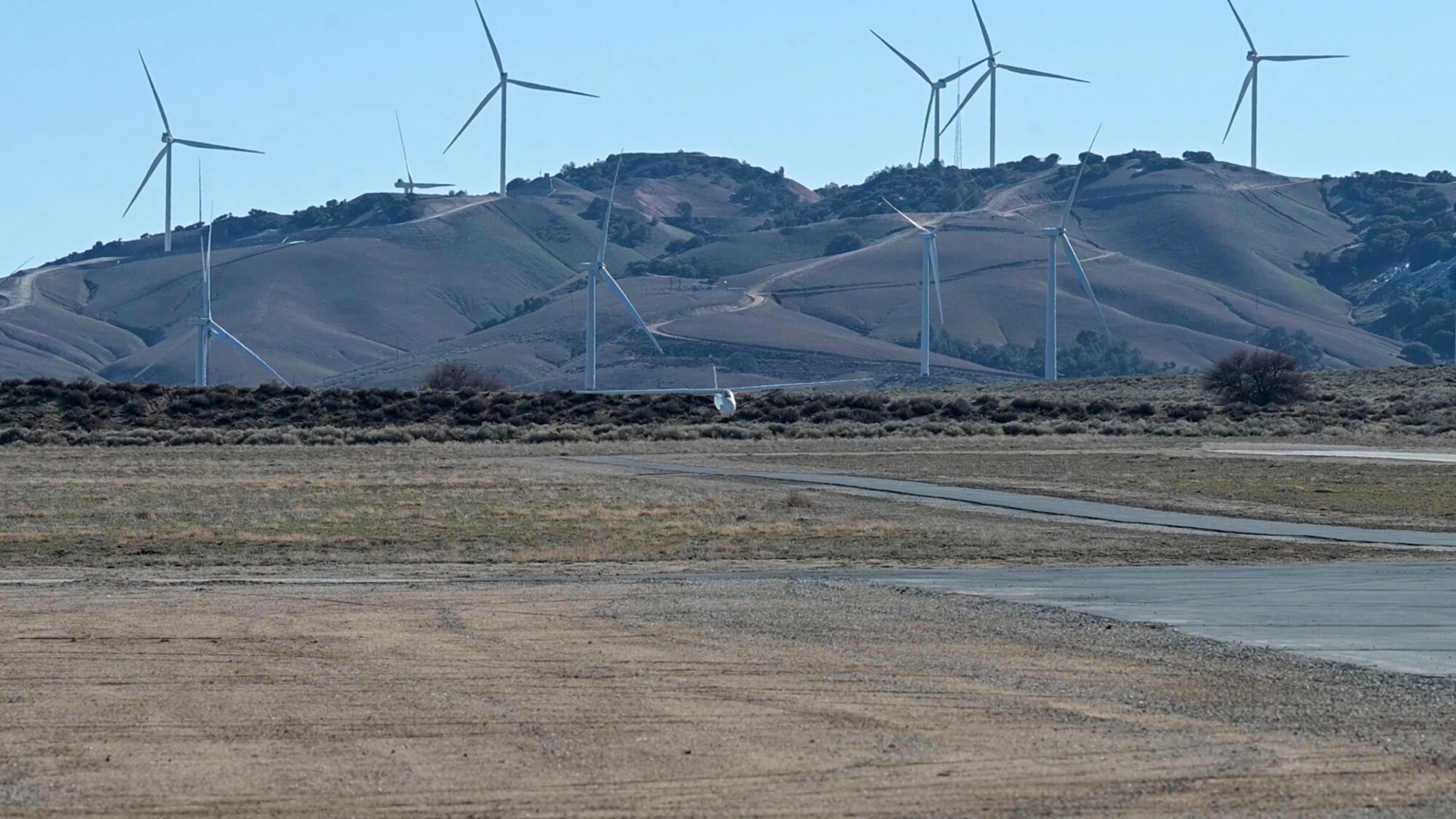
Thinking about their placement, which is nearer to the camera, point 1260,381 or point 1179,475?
point 1179,475

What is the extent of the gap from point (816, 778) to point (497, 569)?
50.1 ft

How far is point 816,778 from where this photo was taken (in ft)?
36.1

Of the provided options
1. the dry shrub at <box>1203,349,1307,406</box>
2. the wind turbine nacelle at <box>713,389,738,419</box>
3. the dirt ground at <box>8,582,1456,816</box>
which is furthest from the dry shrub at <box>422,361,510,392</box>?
the dirt ground at <box>8,582,1456,816</box>

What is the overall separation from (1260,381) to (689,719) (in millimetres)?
76972

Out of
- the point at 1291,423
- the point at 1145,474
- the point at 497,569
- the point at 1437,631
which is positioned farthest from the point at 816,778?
the point at 1291,423

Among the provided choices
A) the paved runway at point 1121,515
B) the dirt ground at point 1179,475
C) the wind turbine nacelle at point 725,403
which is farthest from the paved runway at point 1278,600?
the wind turbine nacelle at point 725,403

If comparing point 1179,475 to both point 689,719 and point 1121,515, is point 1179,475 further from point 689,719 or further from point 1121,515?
point 689,719

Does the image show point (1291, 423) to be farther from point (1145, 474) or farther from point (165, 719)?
point (165, 719)

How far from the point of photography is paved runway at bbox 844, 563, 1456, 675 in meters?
16.7

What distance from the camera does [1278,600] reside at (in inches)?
805

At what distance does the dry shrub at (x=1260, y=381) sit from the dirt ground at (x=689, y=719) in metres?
69.5

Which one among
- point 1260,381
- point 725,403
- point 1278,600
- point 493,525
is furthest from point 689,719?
point 1260,381

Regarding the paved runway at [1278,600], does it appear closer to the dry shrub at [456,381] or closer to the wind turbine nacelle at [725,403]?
the wind turbine nacelle at [725,403]

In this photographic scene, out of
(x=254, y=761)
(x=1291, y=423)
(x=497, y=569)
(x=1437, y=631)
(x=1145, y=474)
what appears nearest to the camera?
(x=254, y=761)
